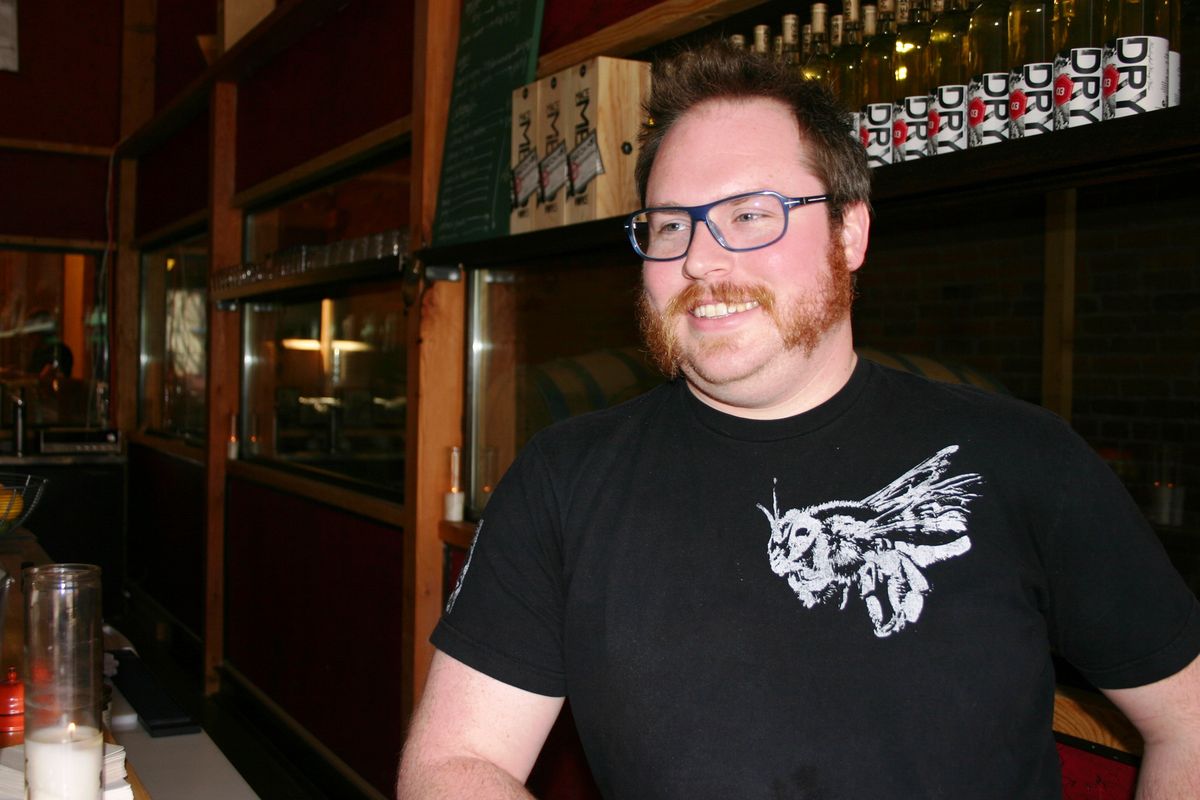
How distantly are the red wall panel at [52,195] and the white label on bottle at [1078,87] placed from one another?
23.4 feet

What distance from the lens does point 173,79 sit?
7270 millimetres

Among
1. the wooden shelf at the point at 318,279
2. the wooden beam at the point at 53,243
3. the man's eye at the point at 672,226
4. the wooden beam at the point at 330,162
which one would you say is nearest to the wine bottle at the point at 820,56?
the man's eye at the point at 672,226

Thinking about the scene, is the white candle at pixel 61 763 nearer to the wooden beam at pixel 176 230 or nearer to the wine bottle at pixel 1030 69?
the wine bottle at pixel 1030 69

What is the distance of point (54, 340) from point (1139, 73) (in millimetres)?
7410

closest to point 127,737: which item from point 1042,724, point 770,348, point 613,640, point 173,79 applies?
point 613,640

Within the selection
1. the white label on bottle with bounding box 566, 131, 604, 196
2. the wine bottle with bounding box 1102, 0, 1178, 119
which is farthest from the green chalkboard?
the wine bottle with bounding box 1102, 0, 1178, 119

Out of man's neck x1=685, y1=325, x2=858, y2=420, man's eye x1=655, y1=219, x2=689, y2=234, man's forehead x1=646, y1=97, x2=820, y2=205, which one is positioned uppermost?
man's forehead x1=646, y1=97, x2=820, y2=205

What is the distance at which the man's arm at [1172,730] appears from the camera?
4.28 ft

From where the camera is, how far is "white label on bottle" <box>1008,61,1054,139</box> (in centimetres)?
160

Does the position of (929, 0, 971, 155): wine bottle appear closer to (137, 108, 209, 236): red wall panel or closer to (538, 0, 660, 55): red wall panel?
(538, 0, 660, 55): red wall panel

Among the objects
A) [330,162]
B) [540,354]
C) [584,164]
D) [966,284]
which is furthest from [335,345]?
Answer: [966,284]

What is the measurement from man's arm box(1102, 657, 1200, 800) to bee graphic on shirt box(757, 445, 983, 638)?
0.28 meters

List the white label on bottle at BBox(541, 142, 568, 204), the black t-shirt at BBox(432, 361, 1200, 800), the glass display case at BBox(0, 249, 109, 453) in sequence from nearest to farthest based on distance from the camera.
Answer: the black t-shirt at BBox(432, 361, 1200, 800)
the white label on bottle at BBox(541, 142, 568, 204)
the glass display case at BBox(0, 249, 109, 453)

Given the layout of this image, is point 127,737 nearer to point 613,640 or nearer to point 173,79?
point 613,640
